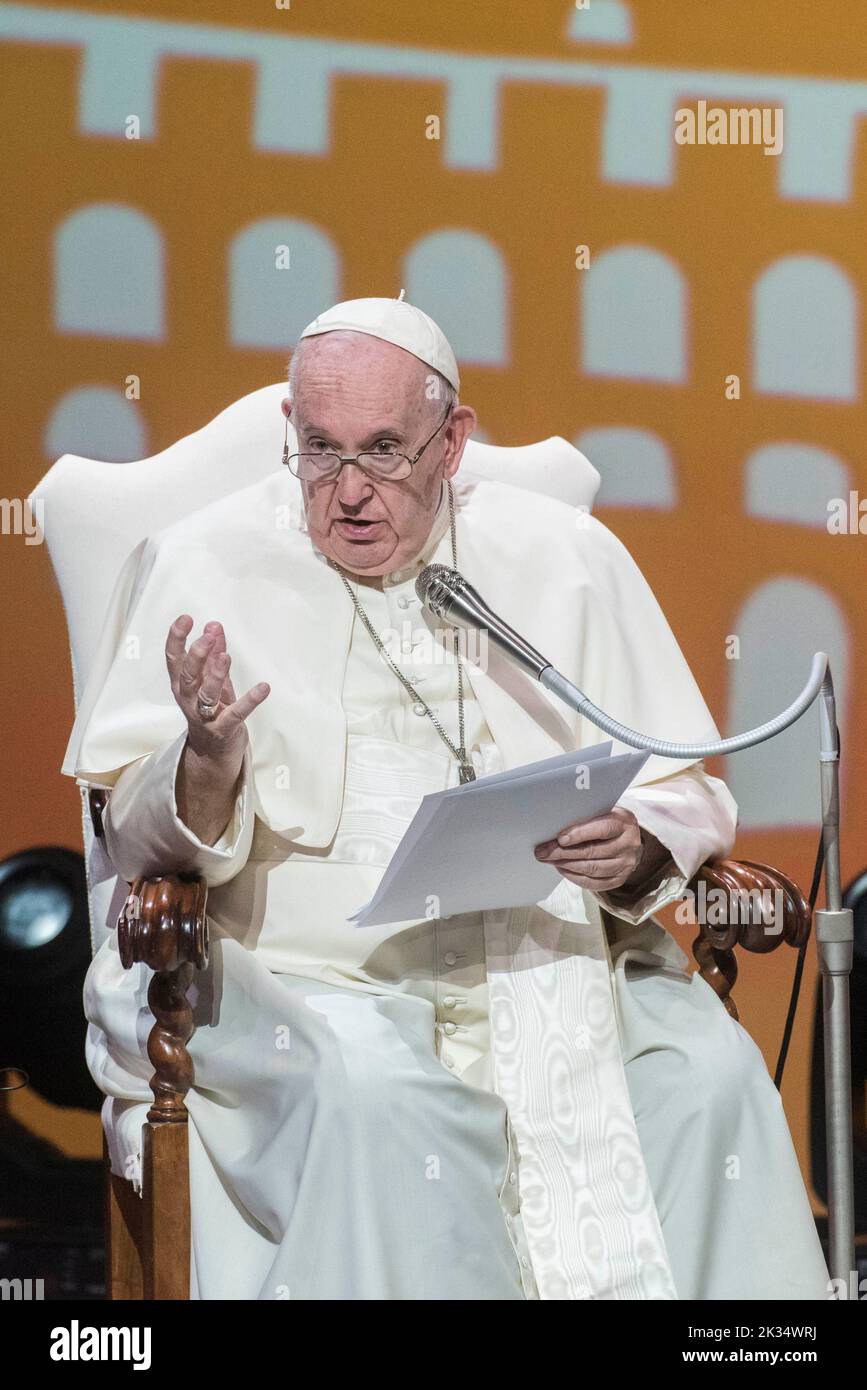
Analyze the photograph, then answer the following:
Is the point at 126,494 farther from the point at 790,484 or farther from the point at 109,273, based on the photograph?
the point at 790,484

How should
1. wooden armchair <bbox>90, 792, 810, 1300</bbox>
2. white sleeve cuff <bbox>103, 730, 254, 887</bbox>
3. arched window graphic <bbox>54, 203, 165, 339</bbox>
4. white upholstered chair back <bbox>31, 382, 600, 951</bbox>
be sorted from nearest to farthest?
wooden armchair <bbox>90, 792, 810, 1300</bbox>
white sleeve cuff <bbox>103, 730, 254, 887</bbox>
white upholstered chair back <bbox>31, 382, 600, 951</bbox>
arched window graphic <bbox>54, 203, 165, 339</bbox>

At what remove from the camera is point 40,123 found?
4289 mm

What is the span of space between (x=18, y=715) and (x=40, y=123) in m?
1.42

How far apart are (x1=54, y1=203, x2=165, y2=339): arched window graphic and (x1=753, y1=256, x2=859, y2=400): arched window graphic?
1527mm

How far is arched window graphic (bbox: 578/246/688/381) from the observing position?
14.9ft

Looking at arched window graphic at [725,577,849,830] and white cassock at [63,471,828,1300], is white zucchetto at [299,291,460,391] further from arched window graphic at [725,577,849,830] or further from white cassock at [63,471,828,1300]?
arched window graphic at [725,577,849,830]

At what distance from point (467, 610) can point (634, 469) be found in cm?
171

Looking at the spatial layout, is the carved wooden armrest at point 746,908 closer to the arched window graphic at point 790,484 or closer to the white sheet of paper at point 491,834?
the white sheet of paper at point 491,834

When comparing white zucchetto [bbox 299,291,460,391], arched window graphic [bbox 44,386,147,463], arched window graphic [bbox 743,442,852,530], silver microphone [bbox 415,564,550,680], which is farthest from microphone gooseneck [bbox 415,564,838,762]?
arched window graphic [bbox 743,442,852,530]

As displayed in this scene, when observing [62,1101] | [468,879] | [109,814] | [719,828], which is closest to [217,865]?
[109,814]

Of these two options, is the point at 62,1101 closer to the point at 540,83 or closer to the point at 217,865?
the point at 217,865

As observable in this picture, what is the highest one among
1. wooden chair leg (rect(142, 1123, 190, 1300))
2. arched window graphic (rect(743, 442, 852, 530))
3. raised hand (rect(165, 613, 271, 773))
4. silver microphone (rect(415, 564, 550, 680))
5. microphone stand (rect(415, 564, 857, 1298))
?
arched window graphic (rect(743, 442, 852, 530))

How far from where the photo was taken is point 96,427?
4.34m

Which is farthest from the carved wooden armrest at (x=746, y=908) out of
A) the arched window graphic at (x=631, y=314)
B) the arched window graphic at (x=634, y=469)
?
the arched window graphic at (x=631, y=314)
